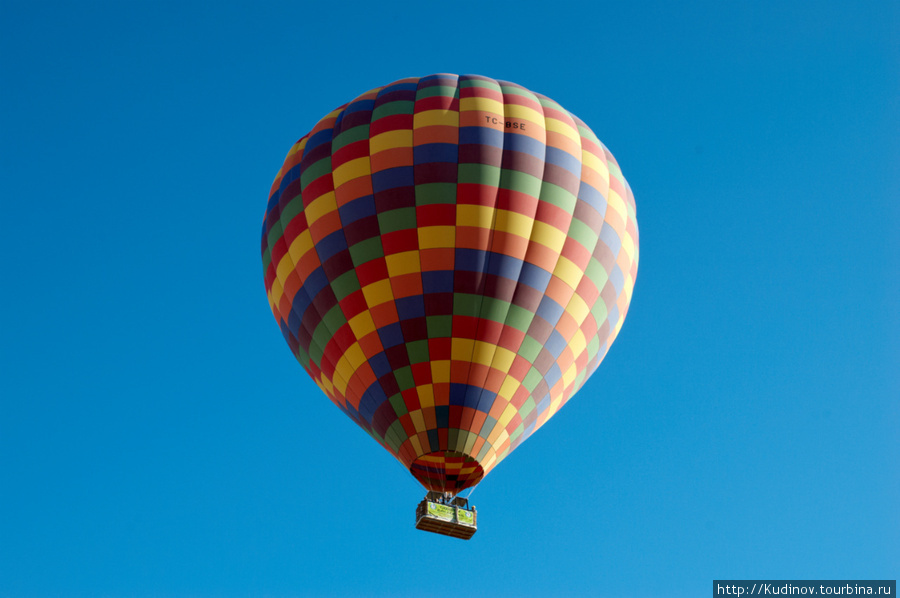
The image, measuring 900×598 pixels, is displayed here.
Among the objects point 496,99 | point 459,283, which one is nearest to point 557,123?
point 496,99

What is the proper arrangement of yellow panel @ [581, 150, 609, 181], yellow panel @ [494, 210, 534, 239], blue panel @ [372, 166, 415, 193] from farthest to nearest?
yellow panel @ [581, 150, 609, 181] → blue panel @ [372, 166, 415, 193] → yellow panel @ [494, 210, 534, 239]

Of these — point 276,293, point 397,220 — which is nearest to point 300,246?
point 276,293

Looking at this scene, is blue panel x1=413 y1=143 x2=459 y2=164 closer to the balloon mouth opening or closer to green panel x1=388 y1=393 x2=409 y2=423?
green panel x1=388 y1=393 x2=409 y2=423

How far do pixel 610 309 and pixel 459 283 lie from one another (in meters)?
3.14

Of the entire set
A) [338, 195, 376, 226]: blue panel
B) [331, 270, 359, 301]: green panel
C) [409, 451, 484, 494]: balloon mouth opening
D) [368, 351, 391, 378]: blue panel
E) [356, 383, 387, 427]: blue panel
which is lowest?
[409, 451, 484, 494]: balloon mouth opening

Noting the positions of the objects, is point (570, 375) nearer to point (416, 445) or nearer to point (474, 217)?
point (416, 445)

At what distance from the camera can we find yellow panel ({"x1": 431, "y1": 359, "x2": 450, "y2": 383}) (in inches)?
682

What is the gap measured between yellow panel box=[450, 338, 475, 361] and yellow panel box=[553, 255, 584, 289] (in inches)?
74.8

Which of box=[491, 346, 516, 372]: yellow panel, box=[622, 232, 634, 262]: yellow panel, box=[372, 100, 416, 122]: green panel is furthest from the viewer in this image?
box=[622, 232, 634, 262]: yellow panel

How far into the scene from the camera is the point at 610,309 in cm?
1931

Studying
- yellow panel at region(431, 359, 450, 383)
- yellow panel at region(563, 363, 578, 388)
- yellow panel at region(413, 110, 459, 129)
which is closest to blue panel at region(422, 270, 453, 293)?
yellow panel at region(431, 359, 450, 383)

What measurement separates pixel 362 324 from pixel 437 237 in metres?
1.83

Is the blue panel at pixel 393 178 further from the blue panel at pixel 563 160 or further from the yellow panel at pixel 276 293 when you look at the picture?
the yellow panel at pixel 276 293

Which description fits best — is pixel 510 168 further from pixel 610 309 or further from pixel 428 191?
pixel 610 309
